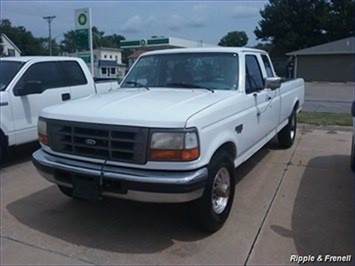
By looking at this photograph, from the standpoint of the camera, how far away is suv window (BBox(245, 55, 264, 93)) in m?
4.86

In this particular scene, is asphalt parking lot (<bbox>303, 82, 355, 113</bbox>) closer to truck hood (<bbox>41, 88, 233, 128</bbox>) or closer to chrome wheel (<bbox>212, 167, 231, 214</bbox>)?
truck hood (<bbox>41, 88, 233, 128</bbox>)

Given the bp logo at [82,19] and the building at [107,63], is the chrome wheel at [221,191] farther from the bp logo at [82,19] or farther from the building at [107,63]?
the building at [107,63]

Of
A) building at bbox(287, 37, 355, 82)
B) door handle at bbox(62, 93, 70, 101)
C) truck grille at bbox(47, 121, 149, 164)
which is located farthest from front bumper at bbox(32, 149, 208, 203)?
building at bbox(287, 37, 355, 82)

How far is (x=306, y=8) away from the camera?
170 ft

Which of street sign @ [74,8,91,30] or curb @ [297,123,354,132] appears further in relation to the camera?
street sign @ [74,8,91,30]

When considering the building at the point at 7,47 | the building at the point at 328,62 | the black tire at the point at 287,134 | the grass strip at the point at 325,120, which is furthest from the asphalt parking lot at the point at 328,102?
the building at the point at 7,47

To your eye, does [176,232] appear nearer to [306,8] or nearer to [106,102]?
[106,102]

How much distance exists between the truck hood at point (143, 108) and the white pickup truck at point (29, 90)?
8.22ft

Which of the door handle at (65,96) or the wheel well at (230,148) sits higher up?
the door handle at (65,96)

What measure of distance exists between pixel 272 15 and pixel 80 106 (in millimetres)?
54072

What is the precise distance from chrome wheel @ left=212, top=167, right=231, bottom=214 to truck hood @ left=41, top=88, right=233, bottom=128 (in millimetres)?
748

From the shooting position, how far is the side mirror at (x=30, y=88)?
6.29m

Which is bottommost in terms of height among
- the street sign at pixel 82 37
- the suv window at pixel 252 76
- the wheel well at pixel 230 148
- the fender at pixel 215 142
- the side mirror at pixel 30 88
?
→ the wheel well at pixel 230 148

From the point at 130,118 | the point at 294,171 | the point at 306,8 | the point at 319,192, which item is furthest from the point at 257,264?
the point at 306,8
